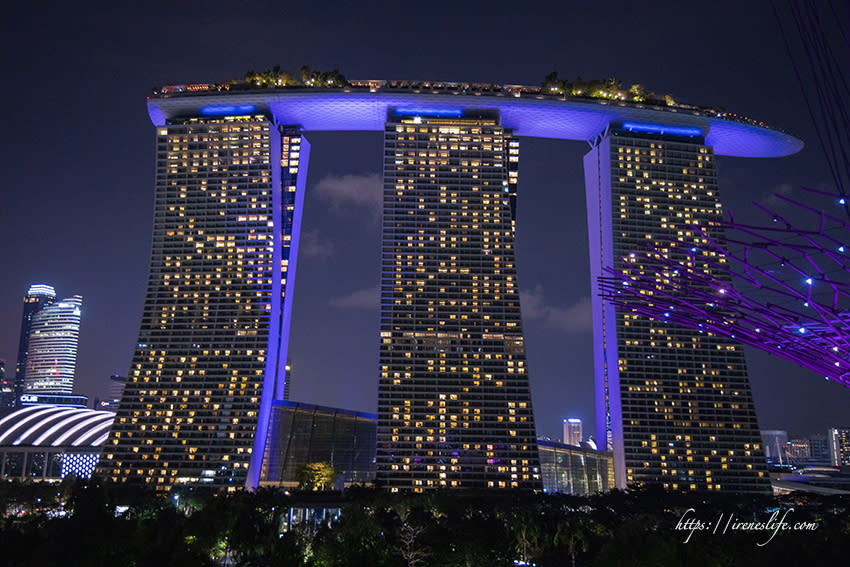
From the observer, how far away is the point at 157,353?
489 ft

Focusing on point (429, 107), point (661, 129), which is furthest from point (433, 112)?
point (661, 129)

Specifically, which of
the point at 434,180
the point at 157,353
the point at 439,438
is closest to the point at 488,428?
the point at 439,438

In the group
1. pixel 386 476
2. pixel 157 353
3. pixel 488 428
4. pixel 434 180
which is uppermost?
pixel 434 180

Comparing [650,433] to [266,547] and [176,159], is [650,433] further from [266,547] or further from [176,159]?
→ [176,159]

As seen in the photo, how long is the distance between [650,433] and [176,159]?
11012 centimetres

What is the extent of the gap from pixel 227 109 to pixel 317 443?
73059mm

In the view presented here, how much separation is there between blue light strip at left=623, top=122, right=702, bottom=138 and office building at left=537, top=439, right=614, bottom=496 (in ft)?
226

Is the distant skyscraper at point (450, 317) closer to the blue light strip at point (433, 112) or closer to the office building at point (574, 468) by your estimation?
the blue light strip at point (433, 112)

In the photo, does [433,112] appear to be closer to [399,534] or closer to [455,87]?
[455,87]

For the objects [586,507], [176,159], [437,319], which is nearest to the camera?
[586,507]

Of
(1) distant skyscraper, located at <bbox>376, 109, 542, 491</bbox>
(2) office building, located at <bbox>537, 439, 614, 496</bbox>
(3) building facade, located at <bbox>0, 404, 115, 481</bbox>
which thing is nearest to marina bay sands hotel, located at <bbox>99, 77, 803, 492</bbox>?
(1) distant skyscraper, located at <bbox>376, 109, 542, 491</bbox>

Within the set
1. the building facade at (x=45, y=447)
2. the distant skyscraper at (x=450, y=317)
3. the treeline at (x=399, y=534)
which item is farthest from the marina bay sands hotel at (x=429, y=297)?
the building facade at (x=45, y=447)

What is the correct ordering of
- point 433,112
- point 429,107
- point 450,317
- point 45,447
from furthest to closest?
point 45,447 < point 433,112 < point 429,107 < point 450,317

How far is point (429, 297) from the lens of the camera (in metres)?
152
